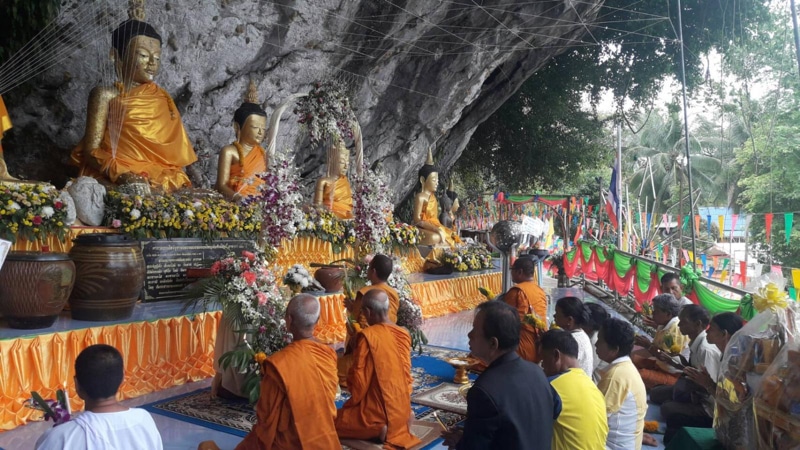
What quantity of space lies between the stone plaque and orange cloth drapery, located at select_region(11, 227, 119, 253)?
46cm

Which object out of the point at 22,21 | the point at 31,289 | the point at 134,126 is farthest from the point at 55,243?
the point at 22,21

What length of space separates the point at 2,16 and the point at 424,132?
9.82 meters

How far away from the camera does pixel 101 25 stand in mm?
8750

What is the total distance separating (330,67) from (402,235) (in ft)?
14.6

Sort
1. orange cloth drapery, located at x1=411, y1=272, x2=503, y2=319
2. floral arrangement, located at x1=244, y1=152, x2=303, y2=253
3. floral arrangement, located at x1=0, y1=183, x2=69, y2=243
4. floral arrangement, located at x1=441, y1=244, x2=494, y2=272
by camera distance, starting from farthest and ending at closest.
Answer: floral arrangement, located at x1=441, y1=244, x2=494, y2=272 → orange cloth drapery, located at x1=411, y1=272, x2=503, y2=319 → floral arrangement, located at x1=244, y1=152, x2=303, y2=253 → floral arrangement, located at x1=0, y1=183, x2=69, y2=243

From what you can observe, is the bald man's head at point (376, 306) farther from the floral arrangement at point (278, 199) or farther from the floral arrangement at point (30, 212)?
the floral arrangement at point (30, 212)

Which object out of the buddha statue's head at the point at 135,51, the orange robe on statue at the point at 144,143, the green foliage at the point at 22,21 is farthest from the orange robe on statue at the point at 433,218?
the green foliage at the point at 22,21

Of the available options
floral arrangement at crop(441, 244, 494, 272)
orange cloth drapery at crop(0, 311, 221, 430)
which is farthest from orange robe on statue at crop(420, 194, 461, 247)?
orange cloth drapery at crop(0, 311, 221, 430)

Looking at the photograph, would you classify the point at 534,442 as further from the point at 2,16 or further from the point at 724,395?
the point at 2,16

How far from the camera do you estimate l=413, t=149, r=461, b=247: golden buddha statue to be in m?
12.4

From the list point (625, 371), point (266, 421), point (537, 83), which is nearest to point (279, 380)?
point (266, 421)

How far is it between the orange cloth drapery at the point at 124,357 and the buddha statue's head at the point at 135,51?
4.32 meters

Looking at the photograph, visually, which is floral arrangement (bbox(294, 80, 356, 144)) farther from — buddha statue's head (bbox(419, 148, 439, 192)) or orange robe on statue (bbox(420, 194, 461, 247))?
buddha statue's head (bbox(419, 148, 439, 192))

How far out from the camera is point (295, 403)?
3.27m
